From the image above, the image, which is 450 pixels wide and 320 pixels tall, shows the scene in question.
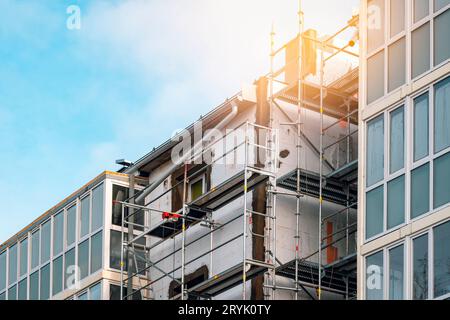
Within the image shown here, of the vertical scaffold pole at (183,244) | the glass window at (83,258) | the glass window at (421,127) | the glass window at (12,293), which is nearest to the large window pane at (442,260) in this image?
the glass window at (421,127)

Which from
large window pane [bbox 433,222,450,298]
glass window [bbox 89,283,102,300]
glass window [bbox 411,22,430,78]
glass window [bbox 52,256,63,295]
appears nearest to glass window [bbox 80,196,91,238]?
glass window [bbox 52,256,63,295]

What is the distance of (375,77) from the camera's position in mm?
33125

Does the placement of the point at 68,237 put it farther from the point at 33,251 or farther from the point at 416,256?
the point at 416,256

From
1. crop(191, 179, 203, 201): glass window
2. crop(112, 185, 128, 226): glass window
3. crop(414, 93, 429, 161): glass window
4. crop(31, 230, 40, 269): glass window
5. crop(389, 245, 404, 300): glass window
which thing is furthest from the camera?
crop(31, 230, 40, 269): glass window

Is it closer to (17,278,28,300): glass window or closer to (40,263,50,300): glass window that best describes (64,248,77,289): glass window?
(40,263,50,300): glass window

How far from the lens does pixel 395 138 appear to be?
31781mm

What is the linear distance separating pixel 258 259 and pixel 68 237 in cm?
787

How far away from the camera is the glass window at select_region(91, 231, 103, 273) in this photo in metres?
40.6

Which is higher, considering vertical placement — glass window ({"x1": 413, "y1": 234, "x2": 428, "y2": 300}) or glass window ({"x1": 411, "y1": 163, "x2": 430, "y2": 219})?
glass window ({"x1": 411, "y1": 163, "x2": 430, "y2": 219})

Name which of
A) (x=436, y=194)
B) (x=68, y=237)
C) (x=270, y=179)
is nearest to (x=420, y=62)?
(x=436, y=194)

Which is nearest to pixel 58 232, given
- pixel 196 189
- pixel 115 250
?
pixel 115 250

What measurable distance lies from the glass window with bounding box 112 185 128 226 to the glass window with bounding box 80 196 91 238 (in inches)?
39.4
